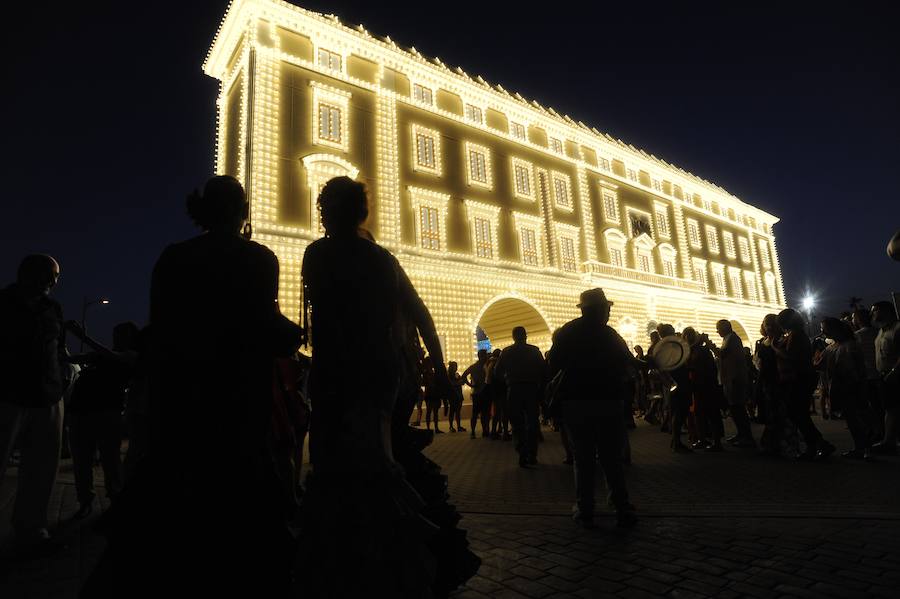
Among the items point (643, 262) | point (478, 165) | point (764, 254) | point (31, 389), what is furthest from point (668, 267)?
point (31, 389)

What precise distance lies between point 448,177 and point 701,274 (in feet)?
70.9

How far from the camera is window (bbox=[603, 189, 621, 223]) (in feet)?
92.0

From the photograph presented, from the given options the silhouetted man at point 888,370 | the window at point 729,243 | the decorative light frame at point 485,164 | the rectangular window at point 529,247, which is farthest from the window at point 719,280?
the silhouetted man at point 888,370

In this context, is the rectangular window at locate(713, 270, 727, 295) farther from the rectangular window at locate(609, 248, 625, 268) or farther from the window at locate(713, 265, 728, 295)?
the rectangular window at locate(609, 248, 625, 268)

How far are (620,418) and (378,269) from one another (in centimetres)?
303

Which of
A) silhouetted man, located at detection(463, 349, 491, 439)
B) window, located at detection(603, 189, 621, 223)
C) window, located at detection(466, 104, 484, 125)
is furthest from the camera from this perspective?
window, located at detection(603, 189, 621, 223)

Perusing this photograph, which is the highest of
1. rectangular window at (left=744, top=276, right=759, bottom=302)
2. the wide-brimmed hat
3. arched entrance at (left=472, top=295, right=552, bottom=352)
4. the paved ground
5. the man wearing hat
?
rectangular window at (left=744, top=276, right=759, bottom=302)

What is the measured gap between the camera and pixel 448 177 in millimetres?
21859

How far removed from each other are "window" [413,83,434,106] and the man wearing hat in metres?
Answer: 19.7

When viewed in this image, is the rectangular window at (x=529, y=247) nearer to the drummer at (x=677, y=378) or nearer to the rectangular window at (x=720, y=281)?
the drummer at (x=677, y=378)

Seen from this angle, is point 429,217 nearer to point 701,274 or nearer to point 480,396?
point 480,396

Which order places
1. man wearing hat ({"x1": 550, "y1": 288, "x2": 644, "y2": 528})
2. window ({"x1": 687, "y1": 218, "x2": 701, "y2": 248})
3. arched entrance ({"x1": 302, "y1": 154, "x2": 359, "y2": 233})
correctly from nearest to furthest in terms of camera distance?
1. man wearing hat ({"x1": 550, "y1": 288, "x2": 644, "y2": 528})
2. arched entrance ({"x1": 302, "y1": 154, "x2": 359, "y2": 233})
3. window ({"x1": 687, "y1": 218, "x2": 701, "y2": 248})

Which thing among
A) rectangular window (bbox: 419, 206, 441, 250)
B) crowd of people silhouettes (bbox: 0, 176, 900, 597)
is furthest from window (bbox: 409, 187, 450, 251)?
crowd of people silhouettes (bbox: 0, 176, 900, 597)

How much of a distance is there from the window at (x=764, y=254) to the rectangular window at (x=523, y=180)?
88.4ft
